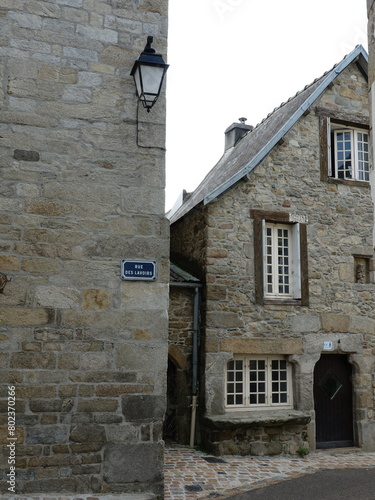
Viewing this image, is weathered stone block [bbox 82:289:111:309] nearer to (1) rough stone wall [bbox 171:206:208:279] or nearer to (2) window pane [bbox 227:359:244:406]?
(1) rough stone wall [bbox 171:206:208:279]

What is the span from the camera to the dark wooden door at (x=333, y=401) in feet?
31.8

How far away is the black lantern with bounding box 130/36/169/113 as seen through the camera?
216 inches

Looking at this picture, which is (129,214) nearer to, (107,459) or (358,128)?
(107,459)

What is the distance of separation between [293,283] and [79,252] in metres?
5.31

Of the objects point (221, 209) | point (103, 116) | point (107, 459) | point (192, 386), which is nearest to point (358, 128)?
point (221, 209)

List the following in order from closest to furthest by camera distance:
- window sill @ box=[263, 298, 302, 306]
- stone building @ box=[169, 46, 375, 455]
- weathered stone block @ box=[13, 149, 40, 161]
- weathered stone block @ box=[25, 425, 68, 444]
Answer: weathered stone block @ box=[25, 425, 68, 444]
weathered stone block @ box=[13, 149, 40, 161]
stone building @ box=[169, 46, 375, 455]
window sill @ box=[263, 298, 302, 306]

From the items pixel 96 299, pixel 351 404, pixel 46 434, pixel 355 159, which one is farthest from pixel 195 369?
pixel 355 159

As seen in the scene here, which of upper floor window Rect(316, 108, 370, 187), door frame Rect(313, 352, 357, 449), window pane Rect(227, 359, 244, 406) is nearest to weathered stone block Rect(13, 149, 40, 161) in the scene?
window pane Rect(227, 359, 244, 406)

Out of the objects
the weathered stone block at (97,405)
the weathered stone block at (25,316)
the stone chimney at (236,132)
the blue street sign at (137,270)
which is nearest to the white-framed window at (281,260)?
the blue street sign at (137,270)

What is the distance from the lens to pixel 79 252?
17.6ft

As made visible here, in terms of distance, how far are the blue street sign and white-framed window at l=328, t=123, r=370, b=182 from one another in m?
6.00

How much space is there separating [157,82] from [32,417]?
340 cm

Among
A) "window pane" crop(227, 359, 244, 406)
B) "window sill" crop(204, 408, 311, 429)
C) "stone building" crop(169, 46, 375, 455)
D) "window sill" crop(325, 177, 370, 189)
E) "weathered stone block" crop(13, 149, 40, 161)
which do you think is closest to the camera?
"weathered stone block" crop(13, 149, 40, 161)

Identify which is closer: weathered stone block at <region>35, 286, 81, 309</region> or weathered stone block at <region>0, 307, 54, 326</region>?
weathered stone block at <region>0, 307, 54, 326</region>
